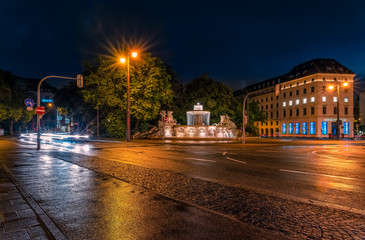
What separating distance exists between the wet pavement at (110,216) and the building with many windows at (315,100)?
175ft

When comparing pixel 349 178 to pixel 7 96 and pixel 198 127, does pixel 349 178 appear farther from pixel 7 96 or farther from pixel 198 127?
pixel 7 96

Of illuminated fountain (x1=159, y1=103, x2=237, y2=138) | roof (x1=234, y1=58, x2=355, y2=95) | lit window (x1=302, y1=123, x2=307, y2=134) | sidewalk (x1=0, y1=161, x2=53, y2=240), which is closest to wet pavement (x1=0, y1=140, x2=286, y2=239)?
sidewalk (x1=0, y1=161, x2=53, y2=240)

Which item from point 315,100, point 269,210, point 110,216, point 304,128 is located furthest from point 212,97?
point 110,216

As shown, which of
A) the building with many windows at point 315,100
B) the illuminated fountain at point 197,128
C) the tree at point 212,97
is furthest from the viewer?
the building with many windows at point 315,100

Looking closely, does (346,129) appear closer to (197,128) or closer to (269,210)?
(197,128)

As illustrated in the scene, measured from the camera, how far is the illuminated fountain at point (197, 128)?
37.0 m

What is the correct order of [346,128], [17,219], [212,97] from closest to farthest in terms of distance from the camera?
[17,219]
[212,97]
[346,128]

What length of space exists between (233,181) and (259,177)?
1.08m

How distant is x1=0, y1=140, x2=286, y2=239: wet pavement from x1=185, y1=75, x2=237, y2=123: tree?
44439 mm

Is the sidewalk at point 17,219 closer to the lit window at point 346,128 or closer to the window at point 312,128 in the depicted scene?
the window at point 312,128

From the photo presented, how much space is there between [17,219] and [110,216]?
1.45m

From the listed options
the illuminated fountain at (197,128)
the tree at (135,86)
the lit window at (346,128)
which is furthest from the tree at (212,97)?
the lit window at (346,128)

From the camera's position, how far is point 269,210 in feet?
14.8

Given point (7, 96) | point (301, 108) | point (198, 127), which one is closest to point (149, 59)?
point (198, 127)
